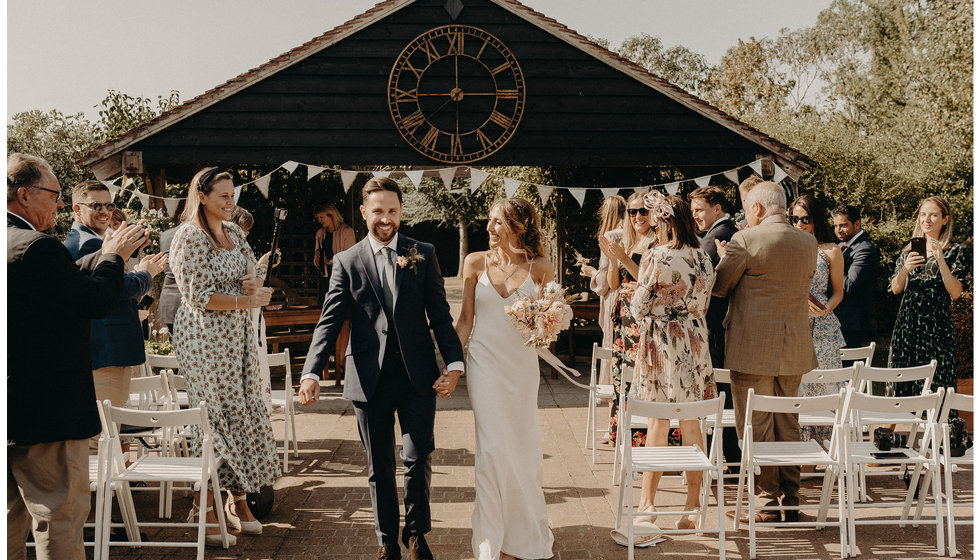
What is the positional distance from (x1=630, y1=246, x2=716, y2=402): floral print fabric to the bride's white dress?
939 millimetres

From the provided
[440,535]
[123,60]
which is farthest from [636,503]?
[123,60]

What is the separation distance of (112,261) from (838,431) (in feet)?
13.3

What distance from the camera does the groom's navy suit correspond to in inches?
167

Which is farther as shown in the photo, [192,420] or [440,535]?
[440,535]

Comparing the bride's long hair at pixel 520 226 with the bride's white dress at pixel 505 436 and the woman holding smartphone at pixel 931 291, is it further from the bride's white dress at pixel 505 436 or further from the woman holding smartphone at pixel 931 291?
the woman holding smartphone at pixel 931 291

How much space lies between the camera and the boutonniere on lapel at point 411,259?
4.24 metres

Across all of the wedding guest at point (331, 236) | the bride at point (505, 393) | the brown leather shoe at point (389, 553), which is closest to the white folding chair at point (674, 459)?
the bride at point (505, 393)

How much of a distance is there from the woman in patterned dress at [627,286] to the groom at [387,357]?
1.93m

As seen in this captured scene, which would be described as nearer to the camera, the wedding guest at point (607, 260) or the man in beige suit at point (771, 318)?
the man in beige suit at point (771, 318)

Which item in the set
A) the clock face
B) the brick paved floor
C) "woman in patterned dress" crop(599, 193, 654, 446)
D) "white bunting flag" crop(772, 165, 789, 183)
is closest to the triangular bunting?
the clock face

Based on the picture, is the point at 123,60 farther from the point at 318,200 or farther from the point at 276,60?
the point at 276,60

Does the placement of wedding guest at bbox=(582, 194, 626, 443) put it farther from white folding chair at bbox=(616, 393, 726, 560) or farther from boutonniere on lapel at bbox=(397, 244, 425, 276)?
boutonniere on lapel at bbox=(397, 244, 425, 276)

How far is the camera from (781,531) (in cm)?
500

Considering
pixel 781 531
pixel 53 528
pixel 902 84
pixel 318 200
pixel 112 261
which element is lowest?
pixel 781 531
